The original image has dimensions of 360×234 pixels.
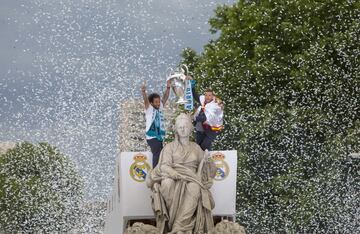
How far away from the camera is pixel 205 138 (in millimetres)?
20875

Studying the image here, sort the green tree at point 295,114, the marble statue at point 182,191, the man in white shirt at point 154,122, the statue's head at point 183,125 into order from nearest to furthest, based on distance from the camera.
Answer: the marble statue at point 182,191 < the statue's head at point 183,125 < the man in white shirt at point 154,122 < the green tree at point 295,114

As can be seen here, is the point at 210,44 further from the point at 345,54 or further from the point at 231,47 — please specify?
the point at 345,54

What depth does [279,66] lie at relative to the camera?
37.9 metres

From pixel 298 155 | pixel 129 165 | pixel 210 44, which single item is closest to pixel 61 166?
pixel 210 44

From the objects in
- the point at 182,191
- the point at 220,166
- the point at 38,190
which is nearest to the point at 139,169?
the point at 182,191

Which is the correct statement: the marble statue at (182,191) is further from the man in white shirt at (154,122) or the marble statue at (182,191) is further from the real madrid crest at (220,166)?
the man in white shirt at (154,122)

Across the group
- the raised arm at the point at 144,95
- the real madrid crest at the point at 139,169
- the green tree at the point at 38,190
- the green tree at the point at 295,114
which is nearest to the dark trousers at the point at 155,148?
the real madrid crest at the point at 139,169

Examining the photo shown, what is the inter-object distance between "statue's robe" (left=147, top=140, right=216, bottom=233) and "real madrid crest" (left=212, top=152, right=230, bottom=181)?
661 mm

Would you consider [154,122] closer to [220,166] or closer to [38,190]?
[220,166]

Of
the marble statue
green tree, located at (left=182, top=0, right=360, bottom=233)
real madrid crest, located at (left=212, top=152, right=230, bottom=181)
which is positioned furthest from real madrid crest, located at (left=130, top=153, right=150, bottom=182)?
green tree, located at (left=182, top=0, right=360, bottom=233)

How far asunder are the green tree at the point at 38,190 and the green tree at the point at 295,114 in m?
5.78

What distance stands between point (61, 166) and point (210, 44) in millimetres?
7277

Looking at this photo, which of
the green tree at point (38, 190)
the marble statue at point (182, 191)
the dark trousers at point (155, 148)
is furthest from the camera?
the green tree at point (38, 190)

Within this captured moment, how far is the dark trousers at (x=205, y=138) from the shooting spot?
20812 mm
